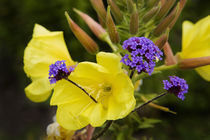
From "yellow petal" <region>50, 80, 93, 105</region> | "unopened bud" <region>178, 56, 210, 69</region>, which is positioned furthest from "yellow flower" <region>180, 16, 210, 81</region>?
"yellow petal" <region>50, 80, 93, 105</region>

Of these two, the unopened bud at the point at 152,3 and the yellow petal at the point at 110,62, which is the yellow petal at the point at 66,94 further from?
the unopened bud at the point at 152,3

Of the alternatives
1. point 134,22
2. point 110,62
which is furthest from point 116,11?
point 110,62

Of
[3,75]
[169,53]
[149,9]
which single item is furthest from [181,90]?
[3,75]

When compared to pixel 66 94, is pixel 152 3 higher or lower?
higher

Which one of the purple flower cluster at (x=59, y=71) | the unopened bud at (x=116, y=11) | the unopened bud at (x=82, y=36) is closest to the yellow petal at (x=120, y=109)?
the purple flower cluster at (x=59, y=71)

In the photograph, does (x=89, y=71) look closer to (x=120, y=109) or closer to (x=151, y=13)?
(x=120, y=109)

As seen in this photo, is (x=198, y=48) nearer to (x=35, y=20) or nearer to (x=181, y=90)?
(x=181, y=90)

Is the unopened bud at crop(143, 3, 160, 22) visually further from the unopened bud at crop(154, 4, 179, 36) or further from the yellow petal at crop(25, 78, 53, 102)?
the yellow petal at crop(25, 78, 53, 102)
